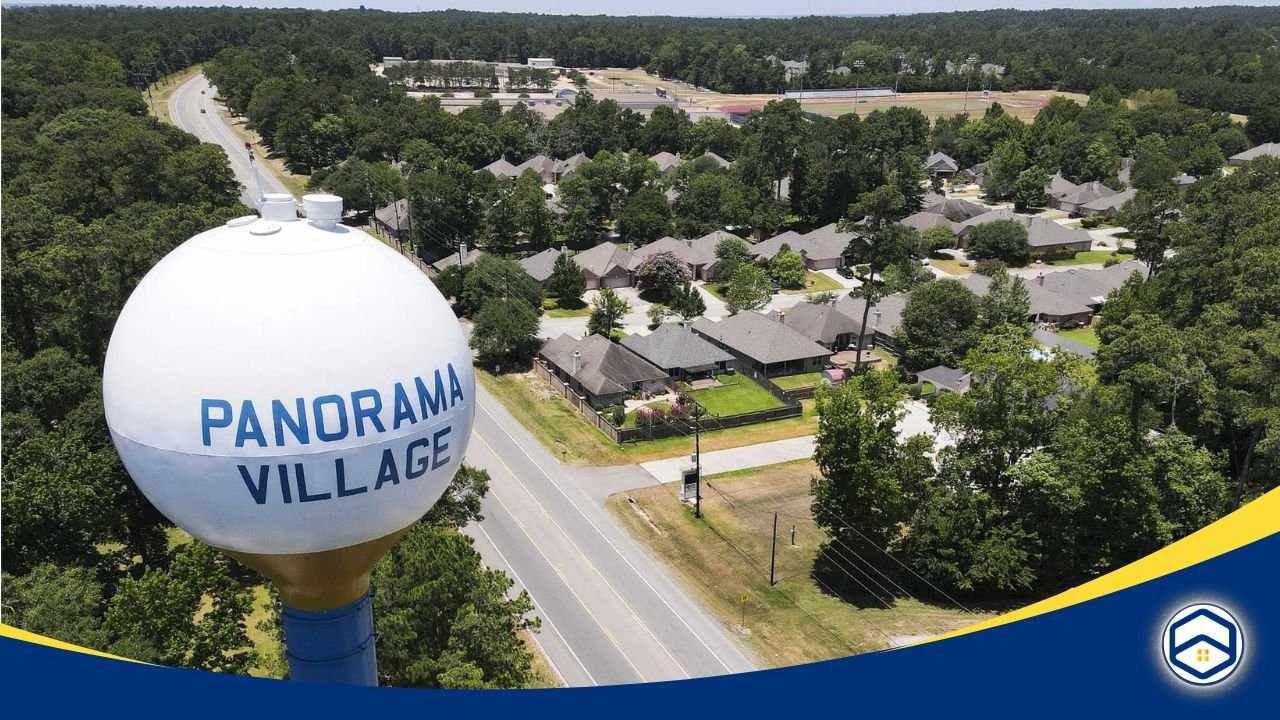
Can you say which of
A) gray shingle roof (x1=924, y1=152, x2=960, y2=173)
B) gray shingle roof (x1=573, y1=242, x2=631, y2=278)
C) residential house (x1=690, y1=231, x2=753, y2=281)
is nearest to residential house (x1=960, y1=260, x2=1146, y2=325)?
residential house (x1=690, y1=231, x2=753, y2=281)

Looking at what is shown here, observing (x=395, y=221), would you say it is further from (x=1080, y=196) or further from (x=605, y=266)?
(x=1080, y=196)

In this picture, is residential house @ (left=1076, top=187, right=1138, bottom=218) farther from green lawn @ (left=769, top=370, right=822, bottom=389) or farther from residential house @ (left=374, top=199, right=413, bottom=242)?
residential house @ (left=374, top=199, right=413, bottom=242)

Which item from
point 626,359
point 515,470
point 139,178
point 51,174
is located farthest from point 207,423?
point 51,174

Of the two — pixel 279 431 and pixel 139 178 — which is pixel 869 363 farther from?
pixel 139 178

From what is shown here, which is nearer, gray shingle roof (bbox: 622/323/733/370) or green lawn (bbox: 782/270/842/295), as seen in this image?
gray shingle roof (bbox: 622/323/733/370)

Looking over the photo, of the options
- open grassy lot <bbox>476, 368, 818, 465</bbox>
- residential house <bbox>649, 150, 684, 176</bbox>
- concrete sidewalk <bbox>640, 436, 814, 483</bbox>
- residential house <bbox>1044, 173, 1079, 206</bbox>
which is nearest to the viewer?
concrete sidewalk <bbox>640, 436, 814, 483</bbox>

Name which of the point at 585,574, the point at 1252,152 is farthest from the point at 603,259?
the point at 1252,152
